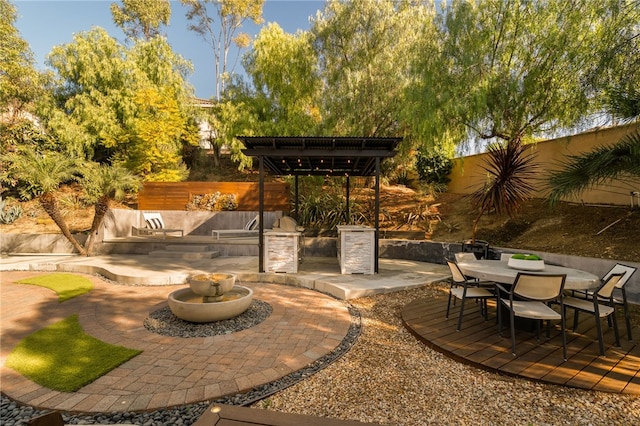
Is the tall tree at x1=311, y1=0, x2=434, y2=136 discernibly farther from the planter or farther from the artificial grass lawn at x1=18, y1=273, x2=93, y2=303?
the artificial grass lawn at x1=18, y1=273, x2=93, y2=303

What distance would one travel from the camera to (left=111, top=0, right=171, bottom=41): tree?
2127 cm

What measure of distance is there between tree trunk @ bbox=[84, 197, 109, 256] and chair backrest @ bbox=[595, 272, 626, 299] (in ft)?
35.4

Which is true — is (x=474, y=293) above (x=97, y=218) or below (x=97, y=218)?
below

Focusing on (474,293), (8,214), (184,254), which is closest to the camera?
(474,293)

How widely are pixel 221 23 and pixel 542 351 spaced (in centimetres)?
2863

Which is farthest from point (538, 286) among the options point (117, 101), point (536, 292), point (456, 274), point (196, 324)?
point (117, 101)

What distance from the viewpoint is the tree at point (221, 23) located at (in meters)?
22.7

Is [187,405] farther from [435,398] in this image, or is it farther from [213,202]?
[213,202]

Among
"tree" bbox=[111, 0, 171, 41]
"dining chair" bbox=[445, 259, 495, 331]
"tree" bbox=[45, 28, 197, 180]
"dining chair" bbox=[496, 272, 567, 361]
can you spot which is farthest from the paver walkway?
"tree" bbox=[111, 0, 171, 41]

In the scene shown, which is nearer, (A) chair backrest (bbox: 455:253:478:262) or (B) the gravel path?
(B) the gravel path

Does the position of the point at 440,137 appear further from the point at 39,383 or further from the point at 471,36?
the point at 39,383

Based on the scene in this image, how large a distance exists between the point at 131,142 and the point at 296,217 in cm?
1215

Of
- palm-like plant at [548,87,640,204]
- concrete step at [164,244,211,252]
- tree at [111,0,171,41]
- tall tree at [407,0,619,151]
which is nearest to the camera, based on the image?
palm-like plant at [548,87,640,204]

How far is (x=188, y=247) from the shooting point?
9008mm
